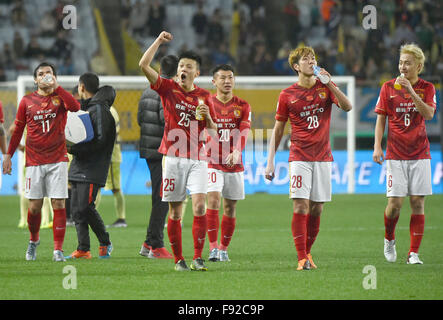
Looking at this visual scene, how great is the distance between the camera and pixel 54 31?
75.9 ft

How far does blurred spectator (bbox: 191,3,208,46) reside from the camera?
925 inches

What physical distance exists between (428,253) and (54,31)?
1676 centimetres

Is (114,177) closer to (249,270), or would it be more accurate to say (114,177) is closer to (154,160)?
(154,160)

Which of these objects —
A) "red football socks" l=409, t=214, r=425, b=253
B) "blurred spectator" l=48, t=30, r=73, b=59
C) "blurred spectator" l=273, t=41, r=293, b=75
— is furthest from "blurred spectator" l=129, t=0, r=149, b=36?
"red football socks" l=409, t=214, r=425, b=253

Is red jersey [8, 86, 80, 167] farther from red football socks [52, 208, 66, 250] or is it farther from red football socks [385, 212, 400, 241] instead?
red football socks [385, 212, 400, 241]

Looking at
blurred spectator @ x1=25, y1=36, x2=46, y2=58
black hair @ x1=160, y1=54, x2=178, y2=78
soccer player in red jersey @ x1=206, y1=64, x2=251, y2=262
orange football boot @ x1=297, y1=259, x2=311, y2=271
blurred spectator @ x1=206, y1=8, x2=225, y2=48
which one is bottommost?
orange football boot @ x1=297, y1=259, x2=311, y2=271

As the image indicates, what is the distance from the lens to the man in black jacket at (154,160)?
8320 mm

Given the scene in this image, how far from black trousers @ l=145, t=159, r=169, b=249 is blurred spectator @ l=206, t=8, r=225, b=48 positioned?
14682 mm

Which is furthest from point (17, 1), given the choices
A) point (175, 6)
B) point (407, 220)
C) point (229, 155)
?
point (229, 155)

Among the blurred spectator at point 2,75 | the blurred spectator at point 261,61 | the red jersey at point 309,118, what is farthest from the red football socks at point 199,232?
the blurred spectator at point 2,75

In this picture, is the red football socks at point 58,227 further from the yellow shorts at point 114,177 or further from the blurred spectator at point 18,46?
the blurred spectator at point 18,46

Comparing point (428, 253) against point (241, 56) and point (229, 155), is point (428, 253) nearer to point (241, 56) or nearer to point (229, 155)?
point (229, 155)

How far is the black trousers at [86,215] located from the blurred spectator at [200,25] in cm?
1563
